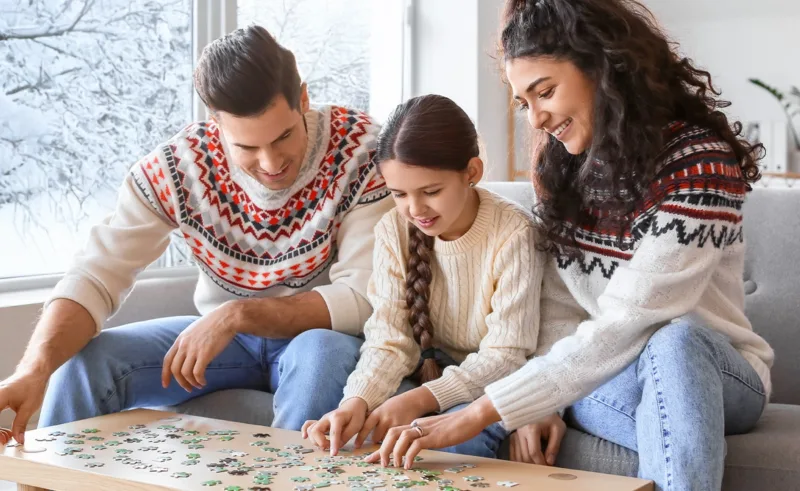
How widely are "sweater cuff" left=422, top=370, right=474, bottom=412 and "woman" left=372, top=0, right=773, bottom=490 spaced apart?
0.13 metres

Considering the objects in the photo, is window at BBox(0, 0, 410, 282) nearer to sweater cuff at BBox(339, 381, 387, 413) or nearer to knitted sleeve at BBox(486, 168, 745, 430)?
sweater cuff at BBox(339, 381, 387, 413)

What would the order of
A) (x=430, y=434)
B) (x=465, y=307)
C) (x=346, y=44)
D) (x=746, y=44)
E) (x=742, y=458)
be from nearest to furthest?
(x=430, y=434)
(x=742, y=458)
(x=465, y=307)
(x=346, y=44)
(x=746, y=44)

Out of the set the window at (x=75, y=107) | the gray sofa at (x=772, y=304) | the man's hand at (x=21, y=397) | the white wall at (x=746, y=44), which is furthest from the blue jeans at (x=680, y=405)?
the white wall at (x=746, y=44)

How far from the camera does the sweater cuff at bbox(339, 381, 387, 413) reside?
178 cm

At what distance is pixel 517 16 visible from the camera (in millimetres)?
1818

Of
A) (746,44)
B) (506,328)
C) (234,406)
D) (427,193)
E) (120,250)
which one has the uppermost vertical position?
(746,44)

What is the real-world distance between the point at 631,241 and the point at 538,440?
40 cm

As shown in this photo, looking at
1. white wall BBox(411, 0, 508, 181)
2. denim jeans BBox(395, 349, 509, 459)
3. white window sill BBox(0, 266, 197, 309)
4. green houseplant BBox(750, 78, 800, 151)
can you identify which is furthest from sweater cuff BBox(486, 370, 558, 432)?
green houseplant BBox(750, 78, 800, 151)

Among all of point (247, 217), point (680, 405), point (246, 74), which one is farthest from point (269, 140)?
point (680, 405)

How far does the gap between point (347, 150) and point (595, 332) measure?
0.80 meters

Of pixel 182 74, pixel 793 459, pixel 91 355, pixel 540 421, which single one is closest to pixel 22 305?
pixel 91 355

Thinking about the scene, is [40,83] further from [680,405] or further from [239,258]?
[680,405]

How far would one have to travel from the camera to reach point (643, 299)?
165cm

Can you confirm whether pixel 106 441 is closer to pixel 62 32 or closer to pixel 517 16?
pixel 517 16
